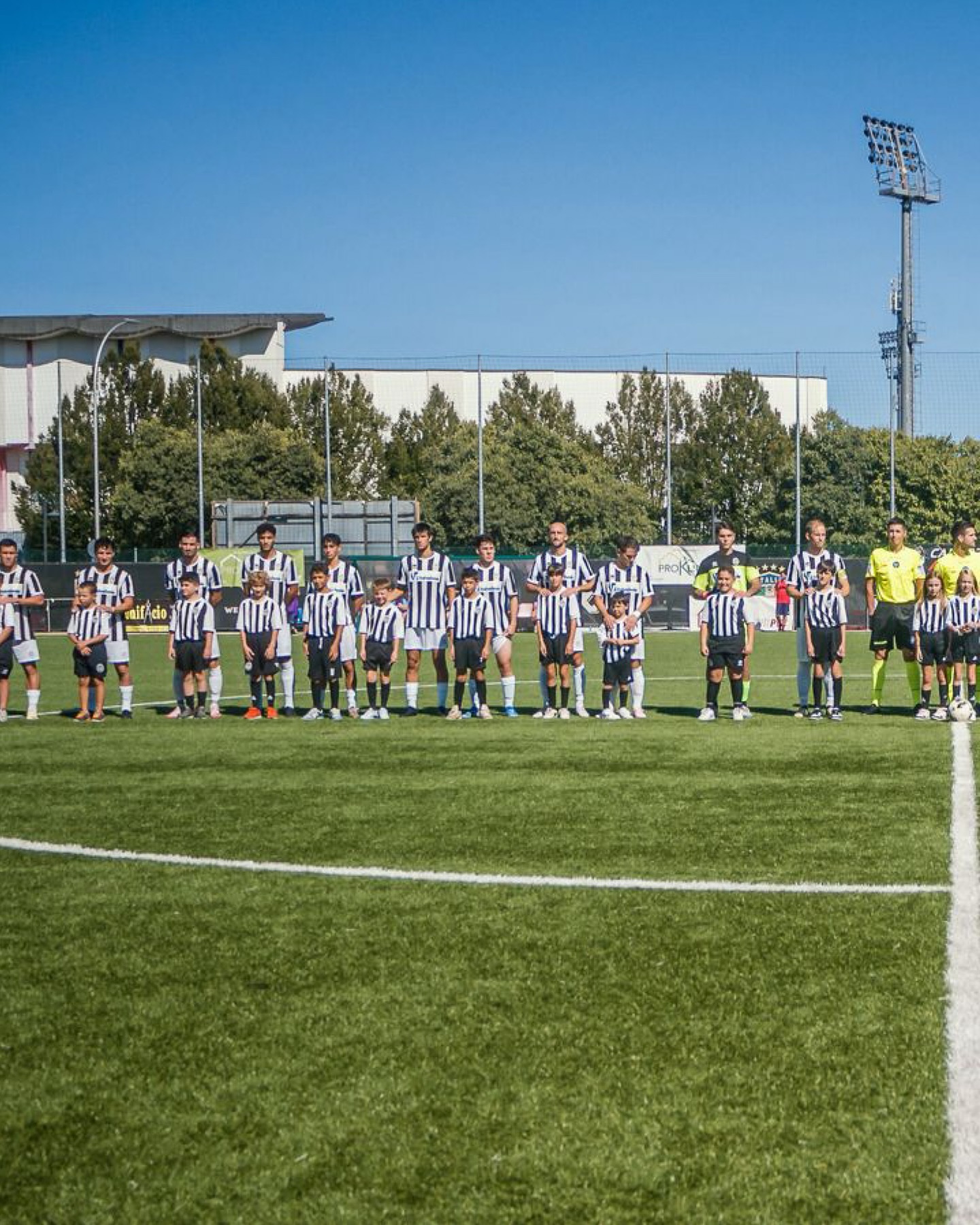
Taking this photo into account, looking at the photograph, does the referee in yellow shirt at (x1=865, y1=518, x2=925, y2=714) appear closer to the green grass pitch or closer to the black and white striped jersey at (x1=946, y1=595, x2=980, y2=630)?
the black and white striped jersey at (x1=946, y1=595, x2=980, y2=630)

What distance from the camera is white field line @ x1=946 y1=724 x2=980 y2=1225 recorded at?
339cm

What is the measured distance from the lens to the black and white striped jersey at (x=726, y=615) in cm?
1461

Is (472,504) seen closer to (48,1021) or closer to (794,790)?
(794,790)

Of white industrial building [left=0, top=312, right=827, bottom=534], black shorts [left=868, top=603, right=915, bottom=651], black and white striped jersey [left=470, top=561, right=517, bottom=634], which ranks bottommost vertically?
black shorts [left=868, top=603, right=915, bottom=651]

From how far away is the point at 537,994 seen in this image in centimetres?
490

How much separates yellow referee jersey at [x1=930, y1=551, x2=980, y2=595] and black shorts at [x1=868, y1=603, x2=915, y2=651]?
0.42 m

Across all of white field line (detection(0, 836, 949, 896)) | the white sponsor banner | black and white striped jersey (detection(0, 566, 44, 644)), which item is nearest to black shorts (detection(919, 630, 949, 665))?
white field line (detection(0, 836, 949, 896))

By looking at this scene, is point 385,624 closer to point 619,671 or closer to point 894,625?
point 619,671

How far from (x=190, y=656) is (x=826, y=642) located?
655cm

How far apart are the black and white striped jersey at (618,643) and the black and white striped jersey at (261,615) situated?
348 centimetres

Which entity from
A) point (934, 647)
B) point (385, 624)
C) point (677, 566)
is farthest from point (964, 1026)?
point (677, 566)

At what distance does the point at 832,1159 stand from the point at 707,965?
1.69m

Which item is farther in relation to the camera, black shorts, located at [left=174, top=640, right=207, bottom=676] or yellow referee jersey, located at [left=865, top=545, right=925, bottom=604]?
black shorts, located at [left=174, top=640, right=207, bottom=676]

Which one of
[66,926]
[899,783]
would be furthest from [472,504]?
[66,926]
